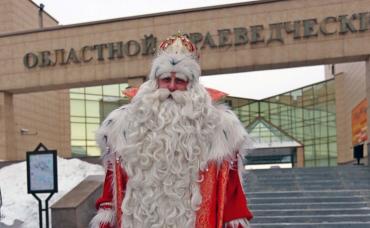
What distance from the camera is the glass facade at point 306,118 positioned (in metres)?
40.3

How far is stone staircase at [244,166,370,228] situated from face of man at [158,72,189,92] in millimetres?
5355

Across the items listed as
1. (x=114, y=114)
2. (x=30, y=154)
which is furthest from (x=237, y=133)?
(x=30, y=154)

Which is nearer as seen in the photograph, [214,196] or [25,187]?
[214,196]

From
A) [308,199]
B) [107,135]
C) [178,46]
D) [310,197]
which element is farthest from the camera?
[310,197]

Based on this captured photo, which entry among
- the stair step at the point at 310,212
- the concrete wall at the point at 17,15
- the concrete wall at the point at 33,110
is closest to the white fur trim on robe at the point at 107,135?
the stair step at the point at 310,212

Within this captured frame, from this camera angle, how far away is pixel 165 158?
2848 mm

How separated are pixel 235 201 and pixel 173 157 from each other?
0.42m

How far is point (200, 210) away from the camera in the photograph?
2.88 m

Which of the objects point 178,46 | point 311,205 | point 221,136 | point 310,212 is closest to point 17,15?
point 311,205

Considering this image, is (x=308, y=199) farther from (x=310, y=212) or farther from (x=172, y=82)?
(x=172, y=82)

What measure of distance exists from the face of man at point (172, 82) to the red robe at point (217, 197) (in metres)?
0.45

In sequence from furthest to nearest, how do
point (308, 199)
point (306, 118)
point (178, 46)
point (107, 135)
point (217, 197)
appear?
point (306, 118) < point (308, 199) < point (178, 46) < point (107, 135) < point (217, 197)

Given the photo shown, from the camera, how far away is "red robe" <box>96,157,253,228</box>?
2896 mm

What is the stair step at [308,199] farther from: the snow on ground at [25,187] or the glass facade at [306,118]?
the glass facade at [306,118]
